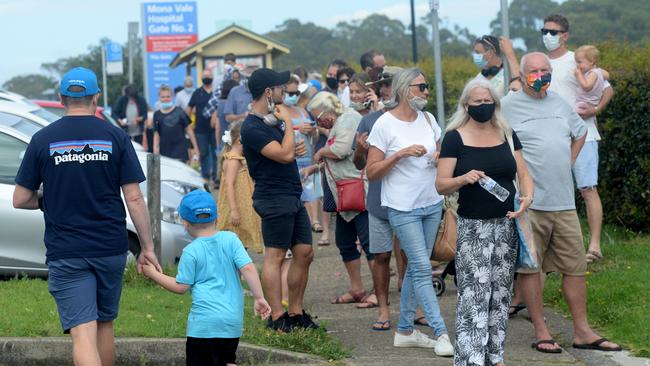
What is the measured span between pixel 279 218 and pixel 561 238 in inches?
76.1

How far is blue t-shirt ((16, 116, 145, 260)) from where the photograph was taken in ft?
20.0

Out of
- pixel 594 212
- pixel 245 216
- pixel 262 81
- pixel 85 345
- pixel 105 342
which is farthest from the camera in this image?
pixel 594 212

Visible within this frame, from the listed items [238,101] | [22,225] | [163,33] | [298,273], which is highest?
[163,33]

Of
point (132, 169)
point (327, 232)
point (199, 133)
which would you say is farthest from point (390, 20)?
point (132, 169)

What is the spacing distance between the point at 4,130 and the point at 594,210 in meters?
5.46

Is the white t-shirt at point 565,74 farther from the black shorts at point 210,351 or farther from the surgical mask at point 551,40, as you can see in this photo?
the black shorts at point 210,351

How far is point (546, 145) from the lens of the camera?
7.64 meters

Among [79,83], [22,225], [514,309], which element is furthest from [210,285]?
[22,225]

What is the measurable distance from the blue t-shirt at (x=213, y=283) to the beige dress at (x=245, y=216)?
10.1ft

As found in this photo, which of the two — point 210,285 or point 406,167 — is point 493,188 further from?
point 210,285

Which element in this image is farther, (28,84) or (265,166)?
(28,84)

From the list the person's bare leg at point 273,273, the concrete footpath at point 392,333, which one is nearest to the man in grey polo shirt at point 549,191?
the concrete footpath at point 392,333

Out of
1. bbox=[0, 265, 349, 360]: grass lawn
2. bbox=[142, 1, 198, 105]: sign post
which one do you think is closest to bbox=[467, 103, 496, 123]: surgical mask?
bbox=[0, 265, 349, 360]: grass lawn

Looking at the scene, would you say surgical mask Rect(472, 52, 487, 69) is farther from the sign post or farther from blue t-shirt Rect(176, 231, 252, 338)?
the sign post
